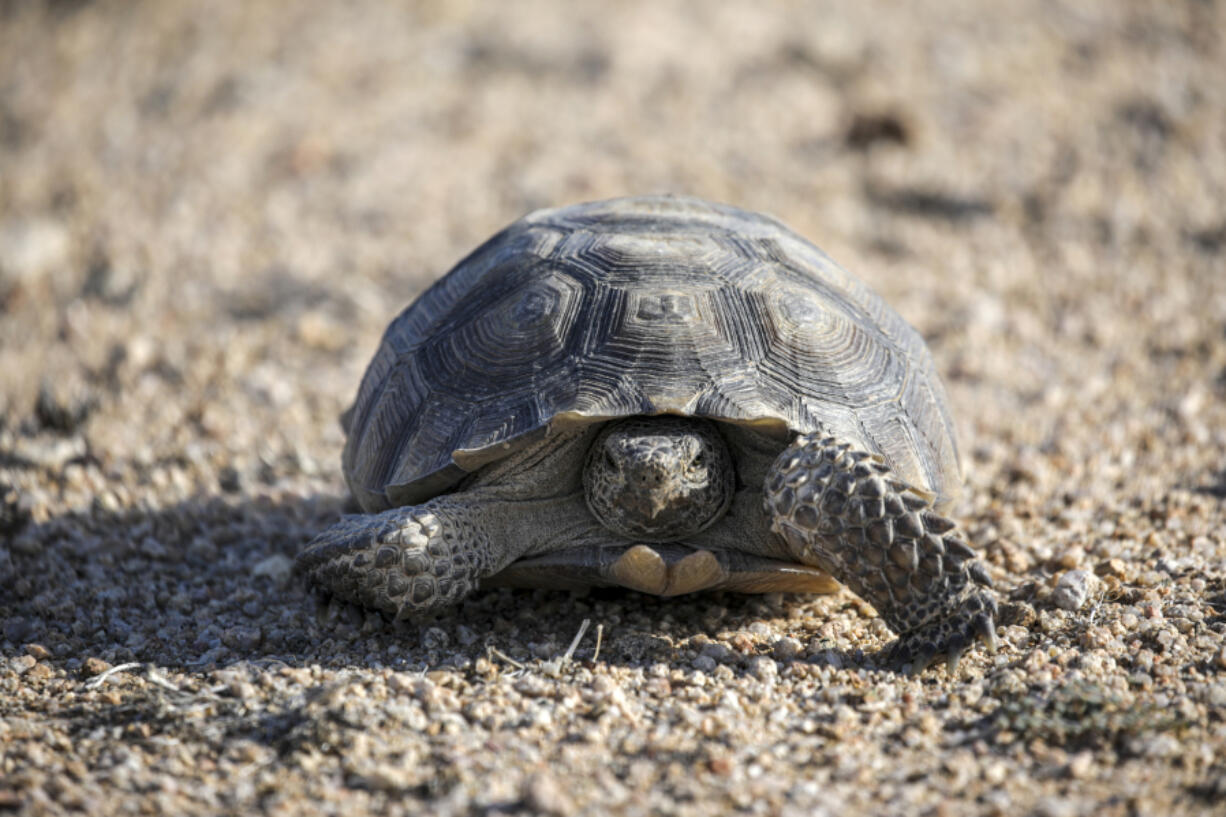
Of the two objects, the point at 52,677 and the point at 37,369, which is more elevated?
the point at 37,369

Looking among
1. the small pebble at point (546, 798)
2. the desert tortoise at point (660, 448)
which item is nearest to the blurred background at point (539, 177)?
the desert tortoise at point (660, 448)

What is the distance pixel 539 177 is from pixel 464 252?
3.78ft

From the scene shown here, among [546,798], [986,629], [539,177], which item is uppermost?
[539,177]

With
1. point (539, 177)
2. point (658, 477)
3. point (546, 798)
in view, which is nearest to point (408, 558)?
point (658, 477)

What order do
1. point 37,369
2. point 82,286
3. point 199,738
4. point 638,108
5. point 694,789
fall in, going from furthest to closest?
point 638,108, point 82,286, point 37,369, point 199,738, point 694,789

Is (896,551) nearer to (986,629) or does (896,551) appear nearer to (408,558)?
(986,629)

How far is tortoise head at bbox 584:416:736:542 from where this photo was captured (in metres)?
3.08

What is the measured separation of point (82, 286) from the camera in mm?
6348

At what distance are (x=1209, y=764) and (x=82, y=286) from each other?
6.12 m

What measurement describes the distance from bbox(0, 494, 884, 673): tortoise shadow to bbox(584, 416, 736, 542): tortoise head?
338 millimetres

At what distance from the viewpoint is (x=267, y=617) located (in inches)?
137

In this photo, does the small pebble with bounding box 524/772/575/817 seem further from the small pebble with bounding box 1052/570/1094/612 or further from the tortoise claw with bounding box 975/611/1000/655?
the small pebble with bounding box 1052/570/1094/612

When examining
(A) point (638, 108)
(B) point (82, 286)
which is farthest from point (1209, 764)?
(A) point (638, 108)

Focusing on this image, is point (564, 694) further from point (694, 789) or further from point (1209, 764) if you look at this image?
point (1209, 764)
